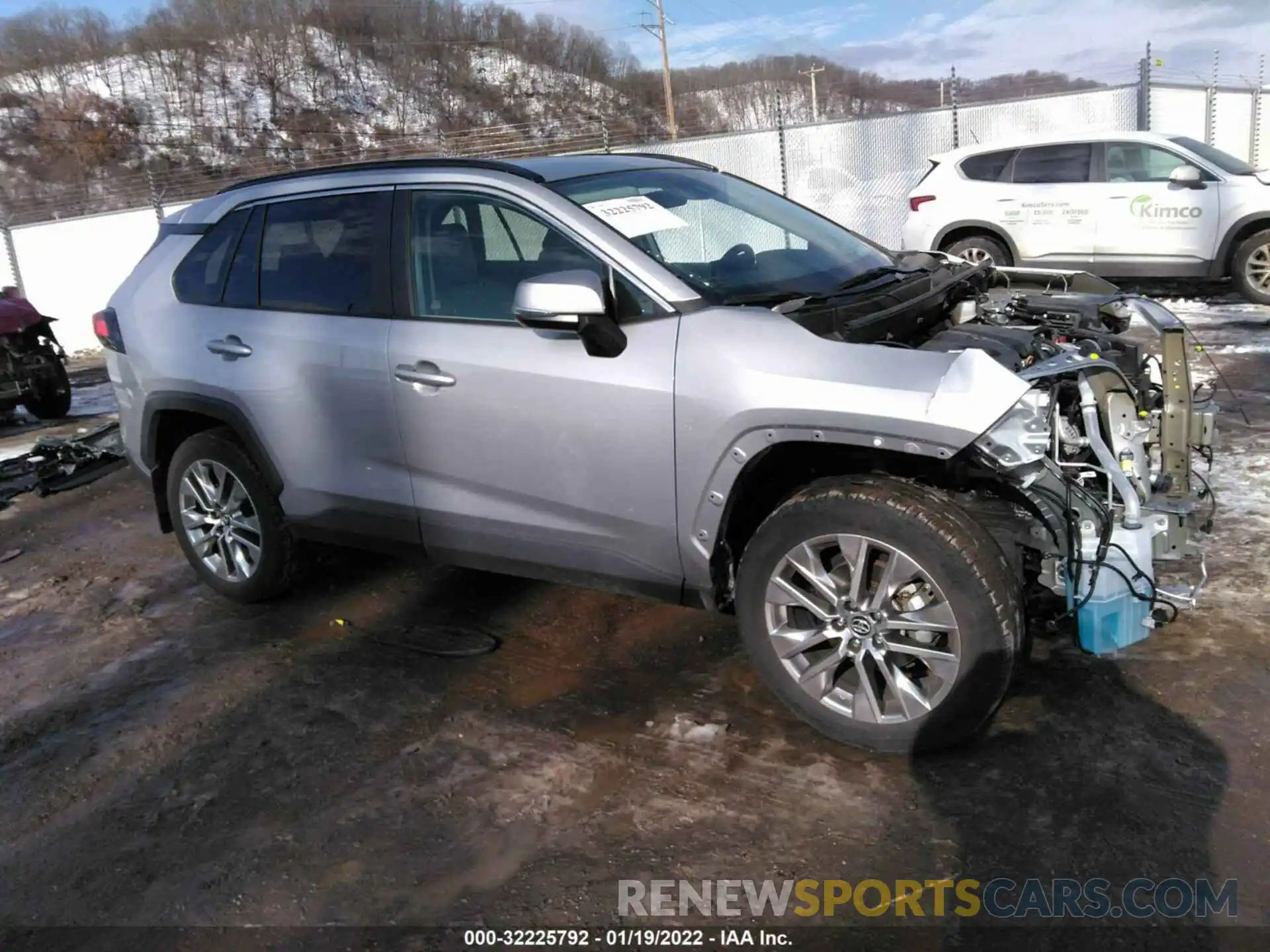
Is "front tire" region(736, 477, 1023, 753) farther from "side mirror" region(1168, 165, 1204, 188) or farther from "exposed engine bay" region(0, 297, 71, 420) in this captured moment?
"side mirror" region(1168, 165, 1204, 188)

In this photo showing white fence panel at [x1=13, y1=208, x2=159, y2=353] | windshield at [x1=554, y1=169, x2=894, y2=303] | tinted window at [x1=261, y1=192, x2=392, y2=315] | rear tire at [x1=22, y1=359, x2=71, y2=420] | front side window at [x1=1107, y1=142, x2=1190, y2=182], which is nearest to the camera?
windshield at [x1=554, y1=169, x2=894, y2=303]

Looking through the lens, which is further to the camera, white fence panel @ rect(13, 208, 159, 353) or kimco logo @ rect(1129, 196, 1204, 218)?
white fence panel @ rect(13, 208, 159, 353)

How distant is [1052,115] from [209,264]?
43.9 ft

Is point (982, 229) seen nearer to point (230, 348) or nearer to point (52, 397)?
point (230, 348)

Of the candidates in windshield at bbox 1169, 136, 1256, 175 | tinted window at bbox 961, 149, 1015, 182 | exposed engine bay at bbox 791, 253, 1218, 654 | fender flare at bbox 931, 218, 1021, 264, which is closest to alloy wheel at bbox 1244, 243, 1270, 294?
windshield at bbox 1169, 136, 1256, 175

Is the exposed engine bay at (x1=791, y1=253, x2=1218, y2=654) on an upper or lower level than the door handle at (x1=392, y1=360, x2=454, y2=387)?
lower

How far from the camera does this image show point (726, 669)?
3.76m

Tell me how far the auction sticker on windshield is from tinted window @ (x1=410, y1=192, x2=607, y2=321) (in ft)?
0.64

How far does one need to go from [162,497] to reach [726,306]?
9.94 ft

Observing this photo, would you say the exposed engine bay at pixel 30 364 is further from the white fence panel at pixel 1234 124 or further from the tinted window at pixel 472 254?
the white fence panel at pixel 1234 124

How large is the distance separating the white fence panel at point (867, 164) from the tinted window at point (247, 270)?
11.8 metres

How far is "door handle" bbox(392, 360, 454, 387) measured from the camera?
143 inches

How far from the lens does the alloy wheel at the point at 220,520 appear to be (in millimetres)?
4539

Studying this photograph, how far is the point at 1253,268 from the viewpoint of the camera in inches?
407
